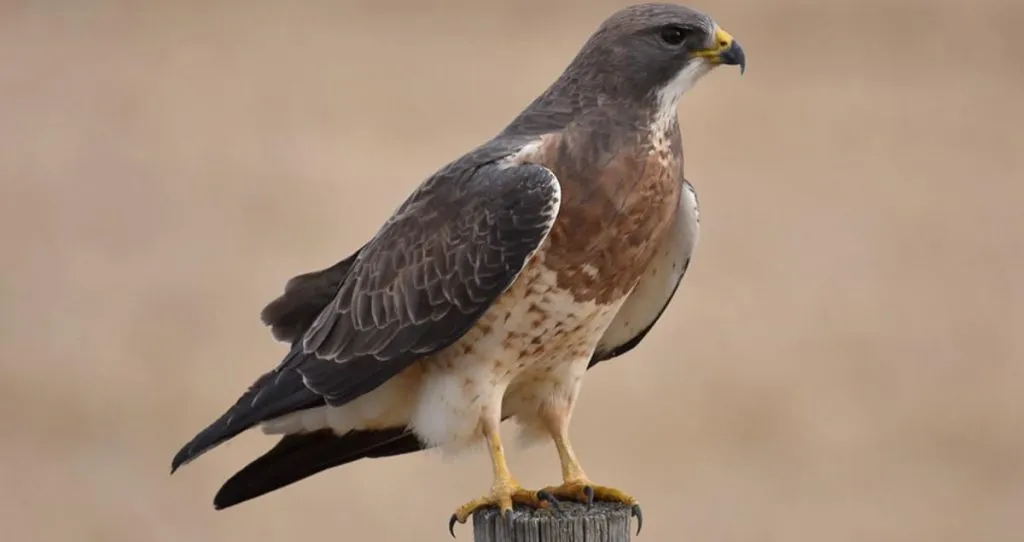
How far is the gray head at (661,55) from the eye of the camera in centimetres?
529

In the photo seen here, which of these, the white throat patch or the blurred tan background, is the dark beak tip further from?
the blurred tan background

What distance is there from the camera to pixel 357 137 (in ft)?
44.3

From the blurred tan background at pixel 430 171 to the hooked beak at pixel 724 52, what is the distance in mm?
4875

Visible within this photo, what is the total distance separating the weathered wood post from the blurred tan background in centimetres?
481

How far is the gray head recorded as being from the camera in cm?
529

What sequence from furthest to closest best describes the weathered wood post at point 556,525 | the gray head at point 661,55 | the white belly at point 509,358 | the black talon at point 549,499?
the gray head at point 661,55
the white belly at point 509,358
the black talon at point 549,499
the weathered wood post at point 556,525

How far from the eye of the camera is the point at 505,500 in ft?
16.7

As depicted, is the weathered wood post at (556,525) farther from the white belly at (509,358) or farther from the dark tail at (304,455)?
the dark tail at (304,455)

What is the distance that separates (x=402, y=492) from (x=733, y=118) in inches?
188

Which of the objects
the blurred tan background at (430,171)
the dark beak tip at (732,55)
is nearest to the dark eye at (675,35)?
the dark beak tip at (732,55)

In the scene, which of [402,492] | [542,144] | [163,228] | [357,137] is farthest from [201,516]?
[542,144]

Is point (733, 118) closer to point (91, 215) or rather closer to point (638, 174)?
point (91, 215)

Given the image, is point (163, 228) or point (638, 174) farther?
point (163, 228)

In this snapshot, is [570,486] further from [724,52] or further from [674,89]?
[724,52]
